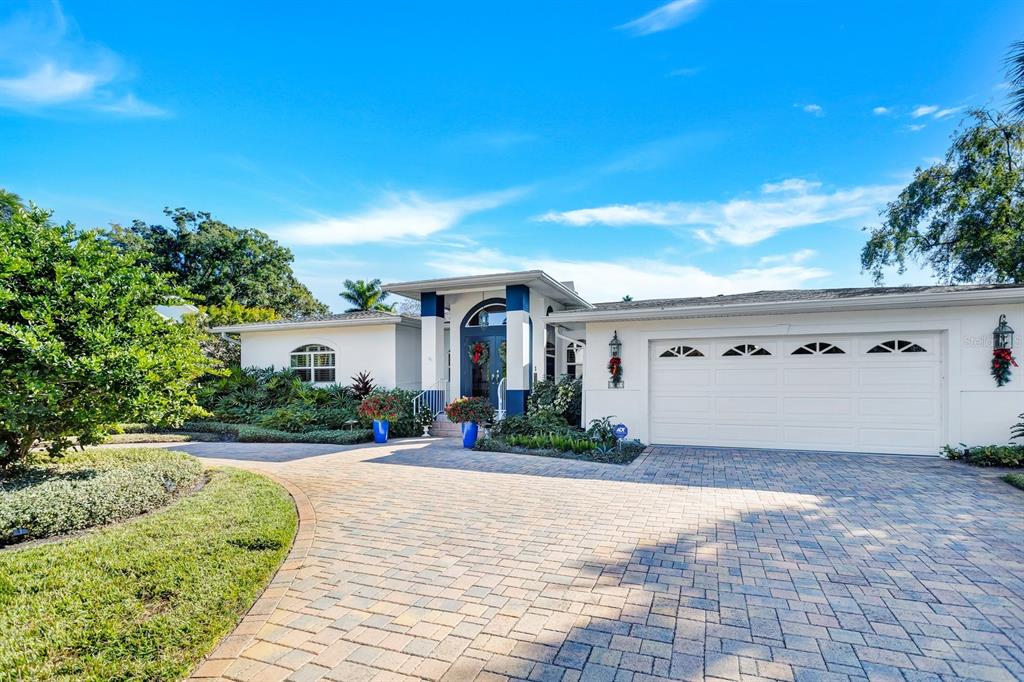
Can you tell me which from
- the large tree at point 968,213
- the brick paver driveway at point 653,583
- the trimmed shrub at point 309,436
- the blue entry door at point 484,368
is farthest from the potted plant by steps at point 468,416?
the large tree at point 968,213

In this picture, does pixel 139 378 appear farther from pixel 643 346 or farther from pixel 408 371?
pixel 408 371

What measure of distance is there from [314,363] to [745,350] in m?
12.7

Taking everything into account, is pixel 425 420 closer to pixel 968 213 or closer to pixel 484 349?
pixel 484 349

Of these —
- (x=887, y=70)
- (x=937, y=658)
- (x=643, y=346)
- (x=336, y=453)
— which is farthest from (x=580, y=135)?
(x=937, y=658)

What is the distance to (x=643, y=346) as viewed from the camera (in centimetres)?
1060

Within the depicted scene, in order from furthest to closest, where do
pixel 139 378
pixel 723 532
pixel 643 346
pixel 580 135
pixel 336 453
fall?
pixel 580 135 < pixel 643 346 < pixel 336 453 < pixel 139 378 < pixel 723 532

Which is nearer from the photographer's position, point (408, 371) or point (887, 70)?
point (887, 70)

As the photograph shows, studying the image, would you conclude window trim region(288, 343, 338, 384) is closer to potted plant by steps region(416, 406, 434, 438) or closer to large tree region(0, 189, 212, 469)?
potted plant by steps region(416, 406, 434, 438)

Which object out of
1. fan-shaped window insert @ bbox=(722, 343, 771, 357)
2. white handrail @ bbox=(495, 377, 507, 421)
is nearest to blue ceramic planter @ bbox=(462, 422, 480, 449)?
white handrail @ bbox=(495, 377, 507, 421)

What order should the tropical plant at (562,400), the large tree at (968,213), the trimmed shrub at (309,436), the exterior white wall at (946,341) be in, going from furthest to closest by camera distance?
the large tree at (968,213) → the tropical plant at (562,400) → the trimmed shrub at (309,436) → the exterior white wall at (946,341)

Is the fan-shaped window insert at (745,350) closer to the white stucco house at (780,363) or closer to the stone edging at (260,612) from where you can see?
the white stucco house at (780,363)

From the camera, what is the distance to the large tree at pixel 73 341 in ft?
15.6

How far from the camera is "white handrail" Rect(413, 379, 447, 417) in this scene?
12680mm

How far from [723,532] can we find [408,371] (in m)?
11.7
